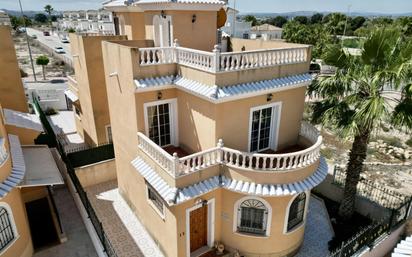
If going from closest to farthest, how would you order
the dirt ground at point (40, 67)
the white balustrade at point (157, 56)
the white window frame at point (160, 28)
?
the white balustrade at point (157, 56) < the white window frame at point (160, 28) < the dirt ground at point (40, 67)

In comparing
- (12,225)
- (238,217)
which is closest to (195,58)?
(238,217)

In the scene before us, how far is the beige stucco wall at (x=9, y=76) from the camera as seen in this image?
20.2 meters

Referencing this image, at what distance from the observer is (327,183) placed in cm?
2211

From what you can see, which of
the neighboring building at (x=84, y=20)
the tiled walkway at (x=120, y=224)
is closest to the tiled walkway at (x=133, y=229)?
the tiled walkway at (x=120, y=224)

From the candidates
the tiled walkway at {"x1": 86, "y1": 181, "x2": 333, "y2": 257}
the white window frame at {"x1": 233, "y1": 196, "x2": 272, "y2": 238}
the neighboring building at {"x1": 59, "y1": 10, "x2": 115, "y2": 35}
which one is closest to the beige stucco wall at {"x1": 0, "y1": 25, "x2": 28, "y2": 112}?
the tiled walkway at {"x1": 86, "y1": 181, "x2": 333, "y2": 257}

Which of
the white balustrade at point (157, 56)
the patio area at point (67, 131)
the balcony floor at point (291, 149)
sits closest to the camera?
the white balustrade at point (157, 56)

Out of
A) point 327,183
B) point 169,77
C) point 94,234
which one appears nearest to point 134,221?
point 94,234

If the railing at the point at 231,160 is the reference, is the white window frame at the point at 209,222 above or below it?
below

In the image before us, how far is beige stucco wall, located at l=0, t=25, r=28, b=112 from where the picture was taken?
66.3 feet

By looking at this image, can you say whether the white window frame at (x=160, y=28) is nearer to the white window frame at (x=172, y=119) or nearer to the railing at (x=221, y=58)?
the railing at (x=221, y=58)

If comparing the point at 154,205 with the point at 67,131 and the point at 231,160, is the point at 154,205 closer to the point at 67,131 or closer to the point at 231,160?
the point at 231,160

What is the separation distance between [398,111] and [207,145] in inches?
390

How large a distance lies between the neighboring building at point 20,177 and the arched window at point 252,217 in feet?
34.0

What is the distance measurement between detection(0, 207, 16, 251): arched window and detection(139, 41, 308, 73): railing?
9877mm
